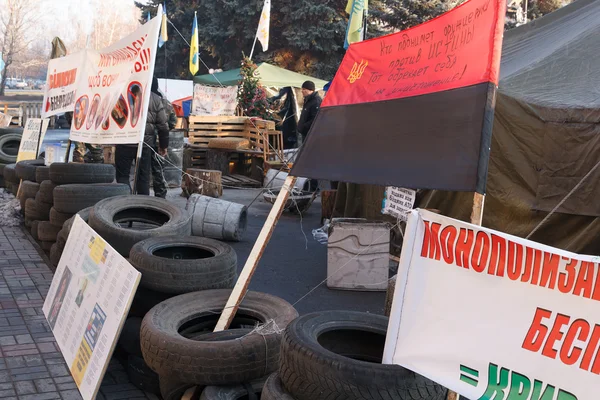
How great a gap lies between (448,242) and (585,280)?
0.67 meters

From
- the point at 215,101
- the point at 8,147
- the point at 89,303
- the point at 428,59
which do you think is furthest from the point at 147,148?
the point at 215,101

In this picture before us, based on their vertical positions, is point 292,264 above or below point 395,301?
below

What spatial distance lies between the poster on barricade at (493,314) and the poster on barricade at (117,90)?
4921 mm

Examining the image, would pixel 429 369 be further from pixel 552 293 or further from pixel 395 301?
pixel 552 293

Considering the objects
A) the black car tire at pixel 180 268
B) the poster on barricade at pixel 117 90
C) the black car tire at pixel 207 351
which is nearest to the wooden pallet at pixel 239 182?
the poster on barricade at pixel 117 90

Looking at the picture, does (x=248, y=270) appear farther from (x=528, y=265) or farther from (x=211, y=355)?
(x=528, y=265)

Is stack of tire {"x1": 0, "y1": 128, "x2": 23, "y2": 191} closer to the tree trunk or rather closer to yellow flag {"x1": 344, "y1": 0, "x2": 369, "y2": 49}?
the tree trunk

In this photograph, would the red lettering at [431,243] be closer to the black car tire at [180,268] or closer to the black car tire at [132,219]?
the black car tire at [180,268]

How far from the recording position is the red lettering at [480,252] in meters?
2.68

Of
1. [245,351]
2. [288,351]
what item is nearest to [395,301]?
[288,351]

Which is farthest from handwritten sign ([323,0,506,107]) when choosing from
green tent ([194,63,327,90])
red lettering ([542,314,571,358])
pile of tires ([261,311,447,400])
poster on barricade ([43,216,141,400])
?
green tent ([194,63,327,90])

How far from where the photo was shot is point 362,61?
4.41 metres

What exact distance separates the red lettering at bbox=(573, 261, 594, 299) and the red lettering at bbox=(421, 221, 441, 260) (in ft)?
2.26

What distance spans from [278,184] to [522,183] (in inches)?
250
